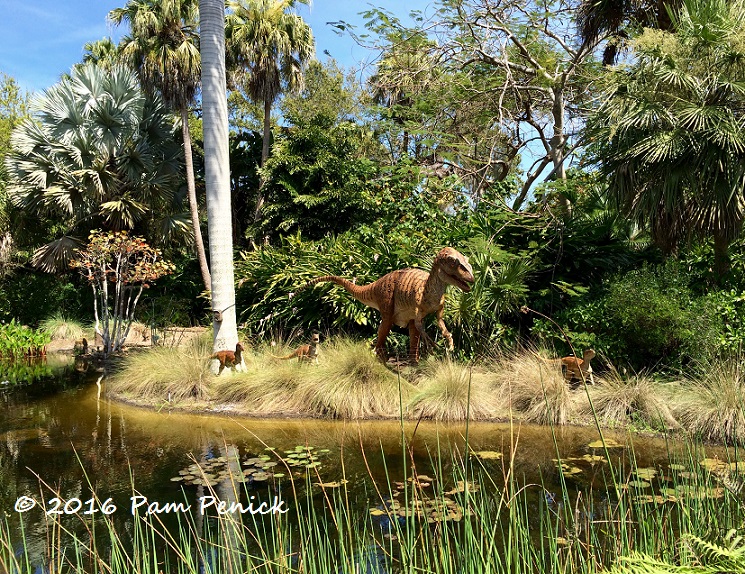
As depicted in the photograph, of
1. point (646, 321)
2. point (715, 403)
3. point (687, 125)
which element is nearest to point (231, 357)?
point (646, 321)

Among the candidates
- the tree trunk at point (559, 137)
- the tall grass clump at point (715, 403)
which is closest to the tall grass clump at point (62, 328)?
the tree trunk at point (559, 137)

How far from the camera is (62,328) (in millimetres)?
14820

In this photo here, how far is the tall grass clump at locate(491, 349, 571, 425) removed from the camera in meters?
6.05

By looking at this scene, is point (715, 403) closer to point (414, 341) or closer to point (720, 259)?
point (720, 259)

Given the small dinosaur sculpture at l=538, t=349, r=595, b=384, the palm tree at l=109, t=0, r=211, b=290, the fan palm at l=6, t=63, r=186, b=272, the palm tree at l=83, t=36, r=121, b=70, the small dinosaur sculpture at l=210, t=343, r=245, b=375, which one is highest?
the palm tree at l=83, t=36, r=121, b=70

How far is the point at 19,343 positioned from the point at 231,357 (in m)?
7.88

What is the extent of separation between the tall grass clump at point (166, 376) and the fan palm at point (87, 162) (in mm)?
7241

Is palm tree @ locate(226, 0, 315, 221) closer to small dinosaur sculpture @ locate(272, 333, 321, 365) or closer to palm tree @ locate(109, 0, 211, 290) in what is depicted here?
palm tree @ locate(109, 0, 211, 290)

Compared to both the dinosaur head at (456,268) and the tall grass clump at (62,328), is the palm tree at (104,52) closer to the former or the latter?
the tall grass clump at (62,328)

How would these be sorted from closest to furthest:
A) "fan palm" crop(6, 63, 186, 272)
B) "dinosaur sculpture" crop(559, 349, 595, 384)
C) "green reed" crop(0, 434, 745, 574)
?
"green reed" crop(0, 434, 745, 574) → "dinosaur sculpture" crop(559, 349, 595, 384) → "fan palm" crop(6, 63, 186, 272)

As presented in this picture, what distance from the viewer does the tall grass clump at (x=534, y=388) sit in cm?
605

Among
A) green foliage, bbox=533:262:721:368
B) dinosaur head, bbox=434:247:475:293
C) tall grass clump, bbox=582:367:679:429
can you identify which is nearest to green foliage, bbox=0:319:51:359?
dinosaur head, bbox=434:247:475:293

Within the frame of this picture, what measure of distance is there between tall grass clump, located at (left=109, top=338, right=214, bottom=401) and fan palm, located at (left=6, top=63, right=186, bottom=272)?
724 centimetres

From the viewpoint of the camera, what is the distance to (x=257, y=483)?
A: 430 centimetres
